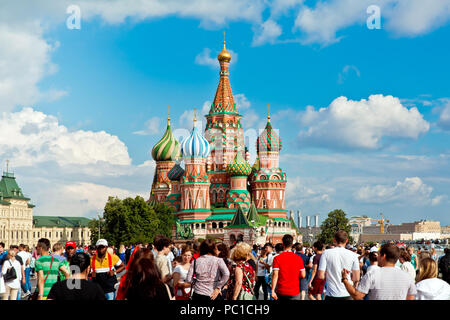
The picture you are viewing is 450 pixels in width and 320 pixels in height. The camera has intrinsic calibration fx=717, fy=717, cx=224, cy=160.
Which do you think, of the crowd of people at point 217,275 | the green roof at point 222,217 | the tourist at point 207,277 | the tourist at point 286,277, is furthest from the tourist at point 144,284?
the green roof at point 222,217

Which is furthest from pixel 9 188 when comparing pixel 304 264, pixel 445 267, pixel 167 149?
pixel 445 267

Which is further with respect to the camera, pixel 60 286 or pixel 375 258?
pixel 375 258

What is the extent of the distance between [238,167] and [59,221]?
6020 cm

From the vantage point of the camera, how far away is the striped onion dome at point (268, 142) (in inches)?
3191

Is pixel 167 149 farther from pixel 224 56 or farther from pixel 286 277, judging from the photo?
pixel 286 277

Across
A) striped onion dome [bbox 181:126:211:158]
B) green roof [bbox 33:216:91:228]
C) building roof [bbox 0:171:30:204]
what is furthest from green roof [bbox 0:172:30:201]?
striped onion dome [bbox 181:126:211:158]

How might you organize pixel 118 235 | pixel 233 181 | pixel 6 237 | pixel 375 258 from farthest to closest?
1. pixel 6 237
2. pixel 233 181
3. pixel 118 235
4. pixel 375 258

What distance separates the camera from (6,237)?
108 m

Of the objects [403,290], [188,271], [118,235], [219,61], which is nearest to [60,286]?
[188,271]

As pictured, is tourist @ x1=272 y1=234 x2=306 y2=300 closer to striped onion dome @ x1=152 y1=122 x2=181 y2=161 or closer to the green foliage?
the green foliage

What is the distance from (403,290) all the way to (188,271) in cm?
323

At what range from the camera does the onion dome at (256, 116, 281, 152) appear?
8106 cm
